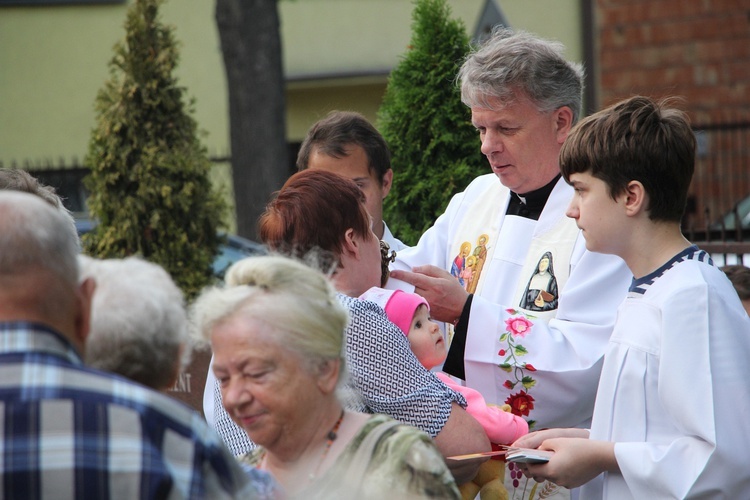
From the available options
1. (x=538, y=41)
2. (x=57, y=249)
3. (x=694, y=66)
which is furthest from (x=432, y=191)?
(x=694, y=66)

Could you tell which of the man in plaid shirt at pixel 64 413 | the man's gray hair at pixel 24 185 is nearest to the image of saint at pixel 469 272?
the man's gray hair at pixel 24 185

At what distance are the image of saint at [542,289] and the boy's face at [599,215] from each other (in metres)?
0.68

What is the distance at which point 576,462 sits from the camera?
109 inches

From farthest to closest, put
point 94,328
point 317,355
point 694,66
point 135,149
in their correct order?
point 694,66 < point 135,149 < point 317,355 < point 94,328

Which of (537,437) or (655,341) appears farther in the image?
(537,437)

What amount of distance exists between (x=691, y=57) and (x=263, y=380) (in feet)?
41.7

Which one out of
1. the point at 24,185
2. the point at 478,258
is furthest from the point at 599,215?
the point at 24,185

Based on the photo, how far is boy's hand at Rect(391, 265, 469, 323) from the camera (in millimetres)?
3266

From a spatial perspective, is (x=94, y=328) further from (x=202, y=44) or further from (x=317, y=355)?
(x=202, y=44)

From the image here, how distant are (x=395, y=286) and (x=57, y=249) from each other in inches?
62.1

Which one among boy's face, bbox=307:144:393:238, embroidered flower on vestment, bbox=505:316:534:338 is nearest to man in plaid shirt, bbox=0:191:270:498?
embroidered flower on vestment, bbox=505:316:534:338

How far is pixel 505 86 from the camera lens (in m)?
3.59

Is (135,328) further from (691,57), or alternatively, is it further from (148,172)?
(691,57)

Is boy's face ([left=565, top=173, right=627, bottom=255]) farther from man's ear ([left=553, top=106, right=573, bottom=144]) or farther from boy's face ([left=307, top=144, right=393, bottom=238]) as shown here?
boy's face ([left=307, top=144, right=393, bottom=238])
